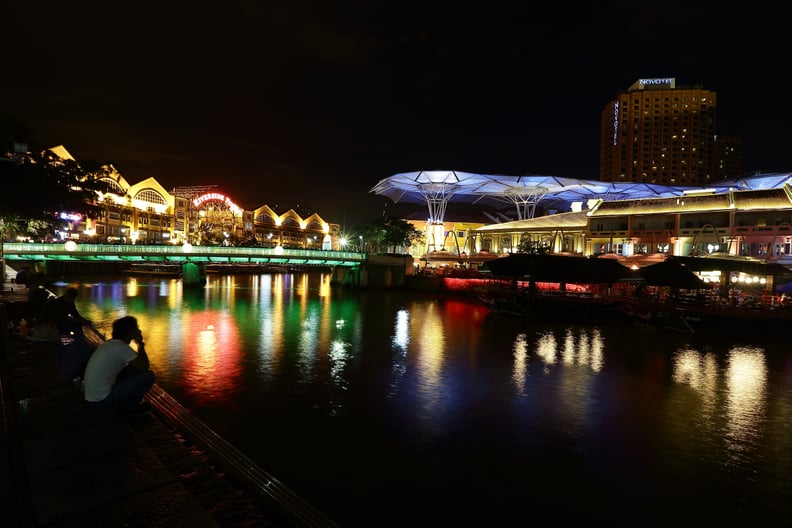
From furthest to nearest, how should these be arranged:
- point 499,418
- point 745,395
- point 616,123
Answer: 1. point 616,123
2. point 745,395
3. point 499,418

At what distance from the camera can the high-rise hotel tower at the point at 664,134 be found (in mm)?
156125

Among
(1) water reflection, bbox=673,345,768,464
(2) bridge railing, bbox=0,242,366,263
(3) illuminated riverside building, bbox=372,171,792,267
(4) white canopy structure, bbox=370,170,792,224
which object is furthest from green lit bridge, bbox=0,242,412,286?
(1) water reflection, bbox=673,345,768,464

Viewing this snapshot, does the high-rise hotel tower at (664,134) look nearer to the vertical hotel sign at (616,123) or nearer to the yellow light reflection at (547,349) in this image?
the vertical hotel sign at (616,123)

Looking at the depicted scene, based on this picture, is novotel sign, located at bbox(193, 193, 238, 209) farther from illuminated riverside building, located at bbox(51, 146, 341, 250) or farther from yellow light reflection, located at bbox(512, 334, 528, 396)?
yellow light reflection, located at bbox(512, 334, 528, 396)

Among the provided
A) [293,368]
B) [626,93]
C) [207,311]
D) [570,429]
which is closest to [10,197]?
[293,368]

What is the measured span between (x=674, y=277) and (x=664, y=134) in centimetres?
14942

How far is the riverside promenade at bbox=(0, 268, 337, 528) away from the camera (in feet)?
17.5

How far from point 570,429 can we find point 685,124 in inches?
6876

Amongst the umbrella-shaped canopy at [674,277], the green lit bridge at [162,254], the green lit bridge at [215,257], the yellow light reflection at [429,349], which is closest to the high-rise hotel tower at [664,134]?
the green lit bridge at [215,257]

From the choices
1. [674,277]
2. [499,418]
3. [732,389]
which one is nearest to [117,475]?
[499,418]

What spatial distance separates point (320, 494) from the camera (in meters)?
9.86

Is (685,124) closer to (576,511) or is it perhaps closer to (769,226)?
(769,226)

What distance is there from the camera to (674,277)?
33.1 metres

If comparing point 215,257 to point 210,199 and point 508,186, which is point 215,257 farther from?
point 210,199
